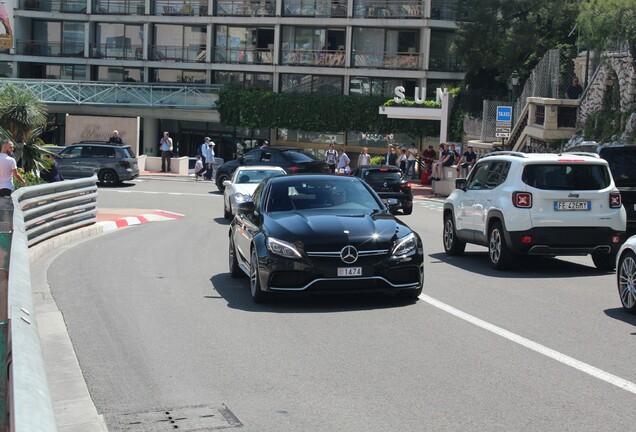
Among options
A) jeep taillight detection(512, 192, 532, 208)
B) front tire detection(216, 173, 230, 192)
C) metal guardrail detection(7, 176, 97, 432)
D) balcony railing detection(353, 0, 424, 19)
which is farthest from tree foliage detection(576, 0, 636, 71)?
balcony railing detection(353, 0, 424, 19)

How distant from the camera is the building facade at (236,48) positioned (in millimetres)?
61938

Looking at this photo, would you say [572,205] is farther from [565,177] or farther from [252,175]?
[252,175]

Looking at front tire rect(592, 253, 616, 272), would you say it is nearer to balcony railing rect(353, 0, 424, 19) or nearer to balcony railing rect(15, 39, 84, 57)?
balcony railing rect(353, 0, 424, 19)

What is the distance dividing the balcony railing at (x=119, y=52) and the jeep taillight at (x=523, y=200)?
Answer: 5555 cm

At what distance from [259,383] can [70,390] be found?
4.87 feet

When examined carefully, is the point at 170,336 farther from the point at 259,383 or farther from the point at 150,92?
the point at 150,92

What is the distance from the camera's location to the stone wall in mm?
31828

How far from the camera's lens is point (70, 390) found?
24.4ft

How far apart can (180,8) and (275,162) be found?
33376mm

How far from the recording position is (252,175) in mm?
25516

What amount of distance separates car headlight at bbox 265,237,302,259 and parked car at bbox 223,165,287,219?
12.5 metres

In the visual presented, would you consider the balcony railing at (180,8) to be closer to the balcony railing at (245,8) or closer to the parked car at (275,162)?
the balcony railing at (245,8)

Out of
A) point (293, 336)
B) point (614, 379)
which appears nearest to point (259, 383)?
point (293, 336)

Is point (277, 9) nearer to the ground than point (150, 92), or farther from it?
farther from it
